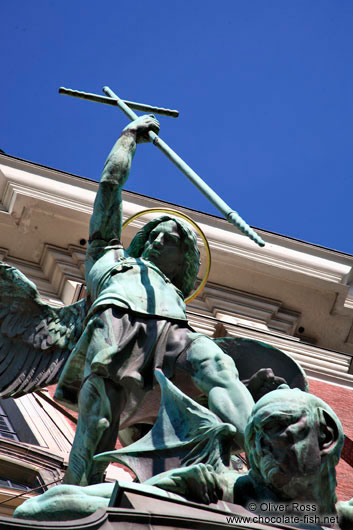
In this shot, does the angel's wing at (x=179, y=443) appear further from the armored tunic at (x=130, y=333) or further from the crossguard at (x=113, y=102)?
the crossguard at (x=113, y=102)

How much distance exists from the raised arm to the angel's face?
0.30m

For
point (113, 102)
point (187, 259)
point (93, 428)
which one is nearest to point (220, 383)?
point (93, 428)

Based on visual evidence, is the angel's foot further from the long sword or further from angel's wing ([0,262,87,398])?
angel's wing ([0,262,87,398])

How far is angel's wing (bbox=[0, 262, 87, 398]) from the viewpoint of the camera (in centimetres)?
916

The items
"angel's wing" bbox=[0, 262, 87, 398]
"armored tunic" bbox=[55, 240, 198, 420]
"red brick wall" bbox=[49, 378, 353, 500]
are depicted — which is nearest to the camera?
"armored tunic" bbox=[55, 240, 198, 420]

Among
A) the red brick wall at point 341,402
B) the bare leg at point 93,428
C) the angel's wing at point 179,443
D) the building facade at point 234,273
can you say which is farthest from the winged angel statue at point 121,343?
the building facade at point 234,273

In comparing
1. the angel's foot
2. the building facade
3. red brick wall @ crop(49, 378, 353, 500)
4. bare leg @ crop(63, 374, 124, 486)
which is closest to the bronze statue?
bare leg @ crop(63, 374, 124, 486)

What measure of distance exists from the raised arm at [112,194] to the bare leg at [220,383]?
134 centimetres

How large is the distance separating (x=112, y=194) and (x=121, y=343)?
5.10ft

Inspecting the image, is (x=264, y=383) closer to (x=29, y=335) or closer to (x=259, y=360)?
(x=259, y=360)

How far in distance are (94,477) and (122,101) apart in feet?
14.4

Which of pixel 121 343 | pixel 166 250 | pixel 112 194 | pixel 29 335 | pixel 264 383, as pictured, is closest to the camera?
pixel 121 343

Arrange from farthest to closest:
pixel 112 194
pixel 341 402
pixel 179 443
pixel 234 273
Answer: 1. pixel 234 273
2. pixel 341 402
3. pixel 112 194
4. pixel 179 443

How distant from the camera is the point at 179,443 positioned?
6.89m
